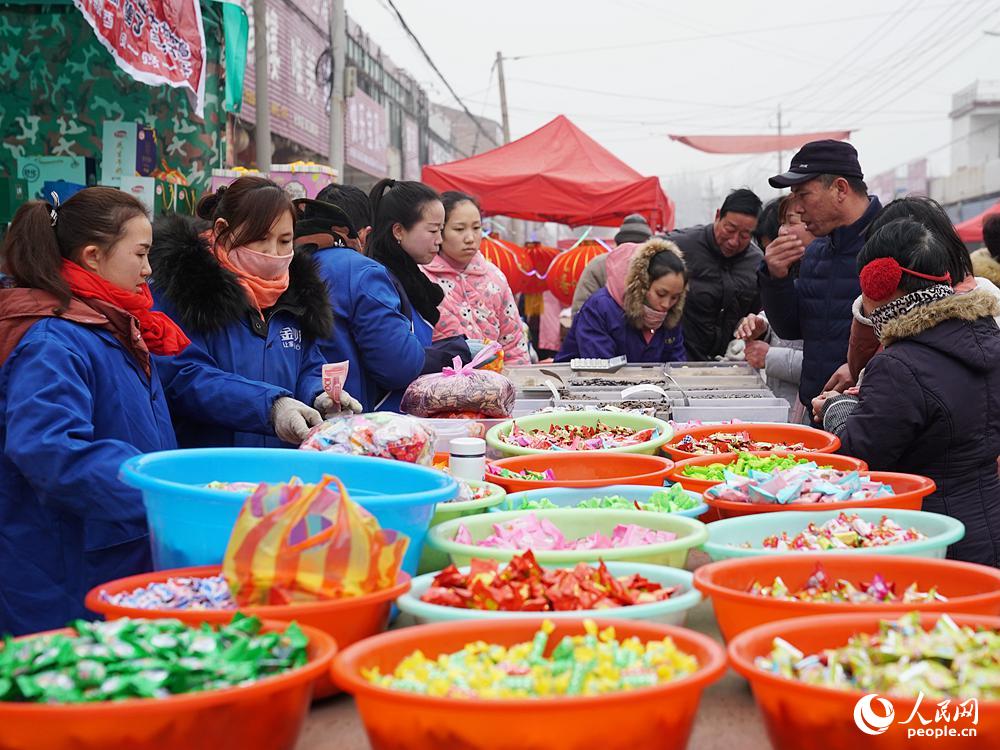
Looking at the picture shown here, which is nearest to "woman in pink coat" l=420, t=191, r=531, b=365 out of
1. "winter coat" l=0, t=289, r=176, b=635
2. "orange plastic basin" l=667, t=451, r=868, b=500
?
"orange plastic basin" l=667, t=451, r=868, b=500

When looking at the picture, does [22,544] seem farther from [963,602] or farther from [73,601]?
[963,602]

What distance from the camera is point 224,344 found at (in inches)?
109

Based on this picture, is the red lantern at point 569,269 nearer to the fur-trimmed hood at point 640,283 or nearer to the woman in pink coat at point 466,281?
the fur-trimmed hood at point 640,283

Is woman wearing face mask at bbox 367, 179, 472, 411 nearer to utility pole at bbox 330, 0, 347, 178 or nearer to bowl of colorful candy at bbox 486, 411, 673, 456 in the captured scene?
bowl of colorful candy at bbox 486, 411, 673, 456

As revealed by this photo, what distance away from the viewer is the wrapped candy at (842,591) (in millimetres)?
1475

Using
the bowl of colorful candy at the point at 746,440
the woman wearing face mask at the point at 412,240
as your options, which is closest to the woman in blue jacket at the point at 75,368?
the bowl of colorful candy at the point at 746,440

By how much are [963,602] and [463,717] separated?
0.77 metres

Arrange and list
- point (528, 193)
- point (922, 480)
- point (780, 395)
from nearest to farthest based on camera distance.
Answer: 1. point (922, 480)
2. point (780, 395)
3. point (528, 193)

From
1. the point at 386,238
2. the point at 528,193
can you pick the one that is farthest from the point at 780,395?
the point at 528,193

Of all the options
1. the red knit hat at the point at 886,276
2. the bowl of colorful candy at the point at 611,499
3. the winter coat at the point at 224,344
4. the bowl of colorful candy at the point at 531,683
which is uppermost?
the red knit hat at the point at 886,276

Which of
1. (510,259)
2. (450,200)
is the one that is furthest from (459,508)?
(510,259)

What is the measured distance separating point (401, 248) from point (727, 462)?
6.17 feet

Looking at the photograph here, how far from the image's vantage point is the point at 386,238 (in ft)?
13.2

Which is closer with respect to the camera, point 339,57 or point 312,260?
point 312,260
